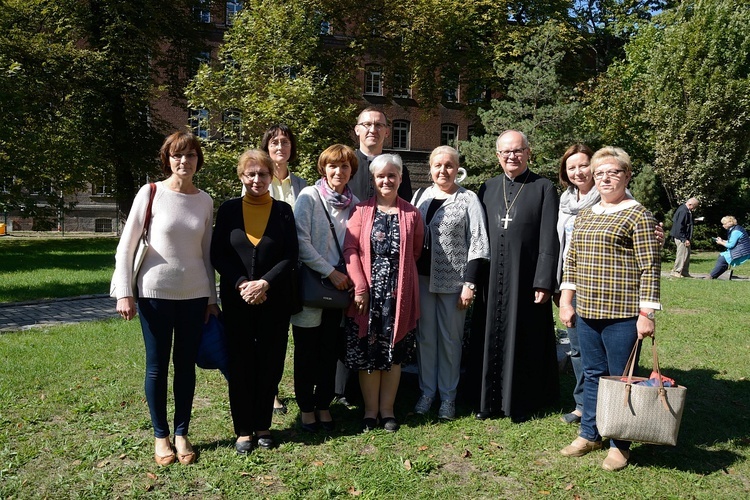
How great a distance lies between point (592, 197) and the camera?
5.12 meters

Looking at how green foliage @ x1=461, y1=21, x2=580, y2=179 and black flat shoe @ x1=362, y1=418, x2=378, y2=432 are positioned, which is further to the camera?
green foliage @ x1=461, y1=21, x2=580, y2=179

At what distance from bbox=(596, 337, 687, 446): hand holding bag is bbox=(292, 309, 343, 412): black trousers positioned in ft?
6.56

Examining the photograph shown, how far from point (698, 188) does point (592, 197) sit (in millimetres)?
22085

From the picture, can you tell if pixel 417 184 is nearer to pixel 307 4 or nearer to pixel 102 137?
pixel 307 4

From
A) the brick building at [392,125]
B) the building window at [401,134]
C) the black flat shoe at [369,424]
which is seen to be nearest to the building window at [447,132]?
the brick building at [392,125]

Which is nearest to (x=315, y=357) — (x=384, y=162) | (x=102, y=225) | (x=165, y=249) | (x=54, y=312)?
(x=165, y=249)

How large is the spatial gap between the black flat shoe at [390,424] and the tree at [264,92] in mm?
13654

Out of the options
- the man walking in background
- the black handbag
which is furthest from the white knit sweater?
the man walking in background

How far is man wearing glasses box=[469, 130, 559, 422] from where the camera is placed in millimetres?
5094

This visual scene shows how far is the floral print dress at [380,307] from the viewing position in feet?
15.7

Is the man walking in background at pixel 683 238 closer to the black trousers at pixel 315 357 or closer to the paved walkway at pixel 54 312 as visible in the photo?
the paved walkway at pixel 54 312

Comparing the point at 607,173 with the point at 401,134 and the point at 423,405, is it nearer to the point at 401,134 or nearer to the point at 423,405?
the point at 423,405

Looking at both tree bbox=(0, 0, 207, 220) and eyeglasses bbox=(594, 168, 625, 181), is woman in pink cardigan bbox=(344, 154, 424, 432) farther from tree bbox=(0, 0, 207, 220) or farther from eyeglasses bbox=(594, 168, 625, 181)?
tree bbox=(0, 0, 207, 220)

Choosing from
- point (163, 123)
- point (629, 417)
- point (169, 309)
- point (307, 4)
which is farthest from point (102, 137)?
point (629, 417)
